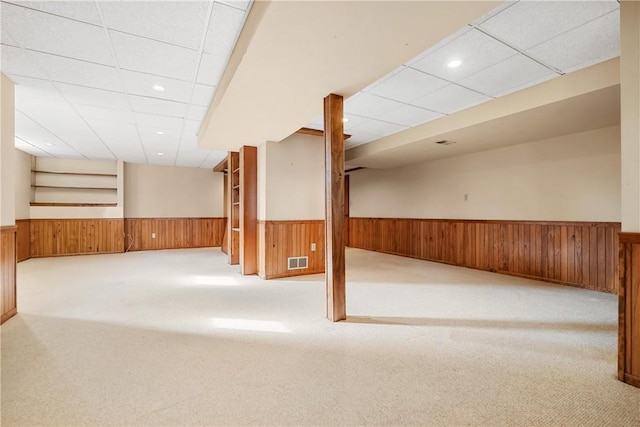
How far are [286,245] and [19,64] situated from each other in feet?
11.9

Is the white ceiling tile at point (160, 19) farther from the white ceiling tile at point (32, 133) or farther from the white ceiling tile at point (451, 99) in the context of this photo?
the white ceiling tile at point (32, 133)

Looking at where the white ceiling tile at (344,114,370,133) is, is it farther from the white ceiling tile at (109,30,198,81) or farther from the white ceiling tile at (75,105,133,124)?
the white ceiling tile at (75,105,133,124)

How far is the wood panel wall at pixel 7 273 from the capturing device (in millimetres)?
2732

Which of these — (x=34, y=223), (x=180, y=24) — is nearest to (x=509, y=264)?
(x=180, y=24)

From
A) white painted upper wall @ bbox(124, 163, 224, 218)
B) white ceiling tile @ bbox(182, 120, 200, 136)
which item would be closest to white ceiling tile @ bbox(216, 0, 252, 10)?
white ceiling tile @ bbox(182, 120, 200, 136)

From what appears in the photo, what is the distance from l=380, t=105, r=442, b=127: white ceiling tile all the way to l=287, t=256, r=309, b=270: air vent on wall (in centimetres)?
261

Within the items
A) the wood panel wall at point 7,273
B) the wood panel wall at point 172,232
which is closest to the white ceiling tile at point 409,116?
the wood panel wall at point 7,273

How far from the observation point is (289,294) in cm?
374

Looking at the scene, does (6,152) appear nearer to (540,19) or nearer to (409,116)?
(409,116)

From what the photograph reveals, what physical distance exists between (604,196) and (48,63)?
6625mm

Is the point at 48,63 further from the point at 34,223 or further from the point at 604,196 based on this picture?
the point at 604,196

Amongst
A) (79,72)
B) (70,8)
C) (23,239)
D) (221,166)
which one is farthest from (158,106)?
(23,239)

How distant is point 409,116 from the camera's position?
411 centimetres

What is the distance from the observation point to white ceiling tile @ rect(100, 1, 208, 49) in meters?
1.89
